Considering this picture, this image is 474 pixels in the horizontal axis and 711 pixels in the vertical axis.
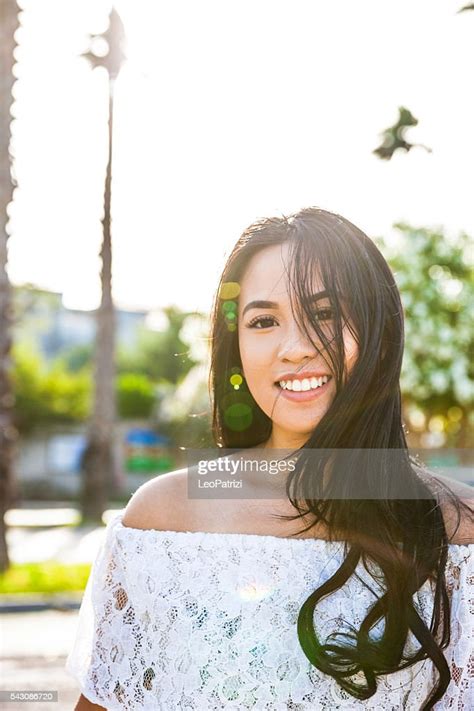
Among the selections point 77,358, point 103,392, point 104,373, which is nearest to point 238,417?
point 103,392

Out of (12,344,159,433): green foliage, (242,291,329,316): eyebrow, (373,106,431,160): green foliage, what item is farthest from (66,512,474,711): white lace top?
(12,344,159,433): green foliage

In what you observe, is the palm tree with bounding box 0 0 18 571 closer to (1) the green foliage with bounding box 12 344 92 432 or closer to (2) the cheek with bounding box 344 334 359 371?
(2) the cheek with bounding box 344 334 359 371

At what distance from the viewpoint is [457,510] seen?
2174 millimetres

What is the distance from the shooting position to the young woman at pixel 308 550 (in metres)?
2.13

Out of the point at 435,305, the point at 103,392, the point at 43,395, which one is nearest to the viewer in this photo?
the point at 103,392

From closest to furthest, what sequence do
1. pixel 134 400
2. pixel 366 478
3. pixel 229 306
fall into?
1. pixel 366 478
2. pixel 229 306
3. pixel 134 400

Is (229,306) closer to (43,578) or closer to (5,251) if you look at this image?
(5,251)

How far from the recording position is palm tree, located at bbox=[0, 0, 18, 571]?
39.0 feet

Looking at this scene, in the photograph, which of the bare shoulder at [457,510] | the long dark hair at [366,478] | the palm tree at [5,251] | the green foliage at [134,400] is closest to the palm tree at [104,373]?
the palm tree at [5,251]

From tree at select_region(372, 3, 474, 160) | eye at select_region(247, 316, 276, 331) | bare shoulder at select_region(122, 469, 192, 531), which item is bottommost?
bare shoulder at select_region(122, 469, 192, 531)

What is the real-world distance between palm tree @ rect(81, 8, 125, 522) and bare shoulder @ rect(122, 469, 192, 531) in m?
17.7

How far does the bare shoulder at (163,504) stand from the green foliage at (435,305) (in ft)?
74.9

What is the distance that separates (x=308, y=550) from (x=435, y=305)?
77.5 ft

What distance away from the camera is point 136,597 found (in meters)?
2.32
